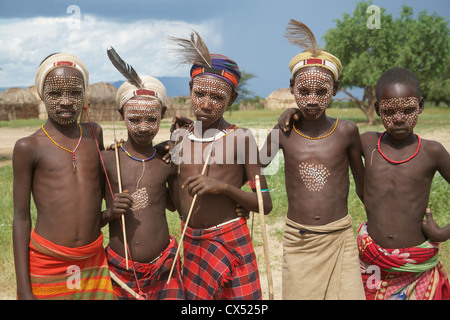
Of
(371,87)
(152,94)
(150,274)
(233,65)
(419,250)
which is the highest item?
(233,65)

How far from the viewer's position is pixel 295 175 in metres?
2.85

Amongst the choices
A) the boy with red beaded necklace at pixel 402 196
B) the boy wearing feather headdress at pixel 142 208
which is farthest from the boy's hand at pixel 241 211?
the boy with red beaded necklace at pixel 402 196

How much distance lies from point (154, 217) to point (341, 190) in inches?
50.6

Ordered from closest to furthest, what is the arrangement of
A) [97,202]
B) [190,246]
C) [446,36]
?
[97,202] → [190,246] → [446,36]

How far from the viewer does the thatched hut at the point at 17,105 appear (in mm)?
32625

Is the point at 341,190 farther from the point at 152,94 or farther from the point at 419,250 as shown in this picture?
the point at 152,94

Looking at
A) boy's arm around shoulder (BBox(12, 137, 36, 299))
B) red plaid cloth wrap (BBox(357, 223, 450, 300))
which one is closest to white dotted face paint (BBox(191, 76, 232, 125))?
boy's arm around shoulder (BBox(12, 137, 36, 299))

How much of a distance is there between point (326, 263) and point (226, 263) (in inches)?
27.9

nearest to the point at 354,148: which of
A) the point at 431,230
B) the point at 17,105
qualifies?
the point at 431,230

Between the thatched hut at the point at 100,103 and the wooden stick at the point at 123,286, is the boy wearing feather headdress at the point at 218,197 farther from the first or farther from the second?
the thatched hut at the point at 100,103

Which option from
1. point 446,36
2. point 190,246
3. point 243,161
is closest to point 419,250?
point 243,161

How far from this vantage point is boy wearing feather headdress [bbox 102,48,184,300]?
8.84ft

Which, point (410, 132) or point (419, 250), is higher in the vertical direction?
point (410, 132)

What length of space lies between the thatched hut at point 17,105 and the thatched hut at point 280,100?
2850 centimetres
